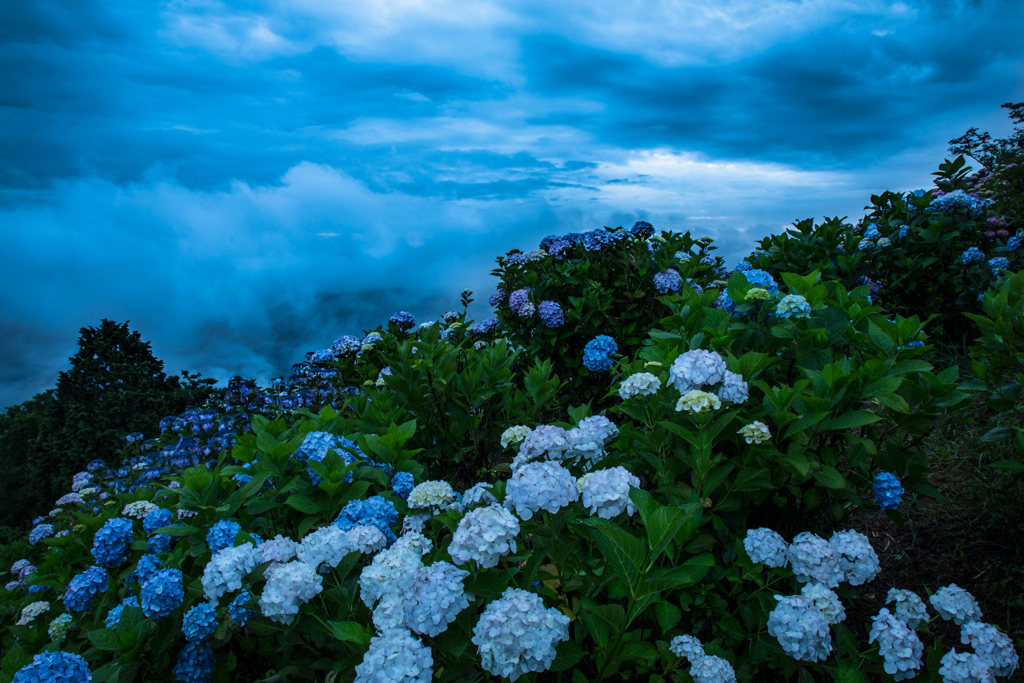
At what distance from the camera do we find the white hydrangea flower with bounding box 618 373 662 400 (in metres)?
2.51

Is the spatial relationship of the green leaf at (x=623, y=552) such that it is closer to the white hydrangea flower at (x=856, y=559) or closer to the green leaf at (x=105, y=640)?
the white hydrangea flower at (x=856, y=559)

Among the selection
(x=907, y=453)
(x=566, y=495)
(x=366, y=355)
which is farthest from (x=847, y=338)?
(x=366, y=355)

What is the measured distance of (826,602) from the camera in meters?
2.05

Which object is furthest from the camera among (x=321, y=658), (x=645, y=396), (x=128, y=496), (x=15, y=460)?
(x=15, y=460)

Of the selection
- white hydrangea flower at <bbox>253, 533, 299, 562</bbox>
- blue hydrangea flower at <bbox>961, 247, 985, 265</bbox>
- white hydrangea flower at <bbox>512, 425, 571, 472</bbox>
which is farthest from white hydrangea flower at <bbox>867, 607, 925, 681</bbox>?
blue hydrangea flower at <bbox>961, 247, 985, 265</bbox>

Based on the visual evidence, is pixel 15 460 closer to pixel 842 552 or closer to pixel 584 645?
pixel 584 645

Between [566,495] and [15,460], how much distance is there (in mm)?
11974

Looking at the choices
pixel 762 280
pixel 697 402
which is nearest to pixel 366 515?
pixel 697 402

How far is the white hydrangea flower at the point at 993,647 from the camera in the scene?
7.04 ft

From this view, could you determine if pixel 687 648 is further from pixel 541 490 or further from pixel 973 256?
pixel 973 256

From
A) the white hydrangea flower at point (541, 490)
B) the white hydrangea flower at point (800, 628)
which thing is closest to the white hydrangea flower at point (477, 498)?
the white hydrangea flower at point (541, 490)

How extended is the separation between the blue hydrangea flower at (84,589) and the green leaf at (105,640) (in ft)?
1.64

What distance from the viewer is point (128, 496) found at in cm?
326

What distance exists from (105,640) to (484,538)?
1732mm
